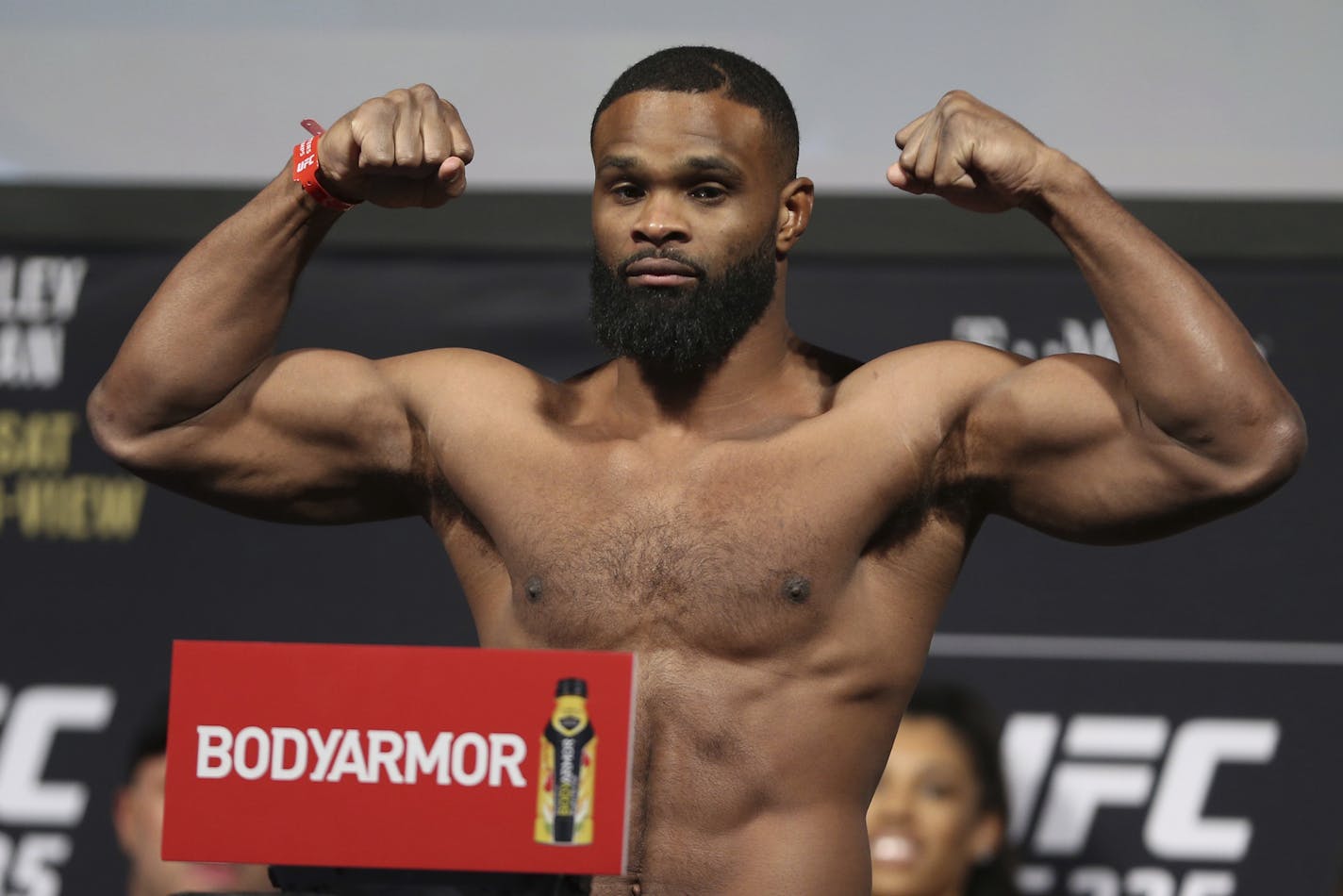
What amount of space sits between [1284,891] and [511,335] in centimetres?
158

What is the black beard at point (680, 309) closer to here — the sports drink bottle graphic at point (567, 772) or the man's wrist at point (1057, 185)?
the man's wrist at point (1057, 185)

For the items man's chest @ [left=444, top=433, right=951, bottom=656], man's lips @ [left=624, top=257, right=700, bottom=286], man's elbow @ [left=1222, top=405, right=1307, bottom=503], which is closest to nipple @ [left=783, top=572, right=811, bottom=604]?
man's chest @ [left=444, top=433, right=951, bottom=656]

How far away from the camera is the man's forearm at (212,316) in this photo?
6.99ft

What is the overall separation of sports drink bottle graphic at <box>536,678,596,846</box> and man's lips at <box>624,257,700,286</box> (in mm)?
640

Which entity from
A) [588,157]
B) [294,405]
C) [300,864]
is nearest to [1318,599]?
[588,157]

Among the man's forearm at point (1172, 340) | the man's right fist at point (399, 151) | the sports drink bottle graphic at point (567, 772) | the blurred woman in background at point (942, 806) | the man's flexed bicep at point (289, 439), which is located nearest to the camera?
the sports drink bottle graphic at point (567, 772)

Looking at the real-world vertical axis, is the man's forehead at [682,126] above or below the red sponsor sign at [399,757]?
above

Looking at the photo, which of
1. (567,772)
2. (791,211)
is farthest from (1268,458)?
(567,772)

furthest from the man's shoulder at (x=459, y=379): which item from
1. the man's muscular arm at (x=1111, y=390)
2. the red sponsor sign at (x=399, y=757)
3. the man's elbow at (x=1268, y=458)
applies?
the man's elbow at (x=1268, y=458)

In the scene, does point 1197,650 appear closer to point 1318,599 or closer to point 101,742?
point 1318,599

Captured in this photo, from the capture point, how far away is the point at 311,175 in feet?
6.98

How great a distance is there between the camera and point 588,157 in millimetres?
3301

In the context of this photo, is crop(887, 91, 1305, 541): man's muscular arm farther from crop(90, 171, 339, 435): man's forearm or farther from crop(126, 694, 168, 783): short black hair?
crop(126, 694, 168, 783): short black hair

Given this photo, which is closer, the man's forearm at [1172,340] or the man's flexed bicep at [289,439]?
the man's forearm at [1172,340]
